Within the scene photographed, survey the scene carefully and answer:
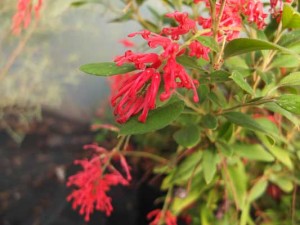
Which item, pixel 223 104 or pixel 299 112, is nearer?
pixel 299 112

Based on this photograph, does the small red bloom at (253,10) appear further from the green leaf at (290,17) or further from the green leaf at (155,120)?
the green leaf at (155,120)

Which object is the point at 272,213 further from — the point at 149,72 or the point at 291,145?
the point at 149,72

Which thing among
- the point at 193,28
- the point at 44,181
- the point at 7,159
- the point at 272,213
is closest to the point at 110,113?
the point at 44,181

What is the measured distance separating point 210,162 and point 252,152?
0.13 m

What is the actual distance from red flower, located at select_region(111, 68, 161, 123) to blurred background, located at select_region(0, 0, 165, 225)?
0.80 m

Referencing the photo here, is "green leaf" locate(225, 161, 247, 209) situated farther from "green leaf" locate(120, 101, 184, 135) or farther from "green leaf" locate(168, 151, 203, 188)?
"green leaf" locate(120, 101, 184, 135)

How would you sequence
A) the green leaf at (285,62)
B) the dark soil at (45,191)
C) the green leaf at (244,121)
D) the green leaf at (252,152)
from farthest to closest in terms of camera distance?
the dark soil at (45,191) → the green leaf at (252,152) → the green leaf at (285,62) → the green leaf at (244,121)

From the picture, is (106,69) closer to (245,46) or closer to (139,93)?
(139,93)

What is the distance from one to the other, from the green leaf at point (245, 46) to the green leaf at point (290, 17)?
0.07 meters

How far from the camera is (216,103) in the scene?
520 millimetres

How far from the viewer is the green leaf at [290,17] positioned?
1.40 ft

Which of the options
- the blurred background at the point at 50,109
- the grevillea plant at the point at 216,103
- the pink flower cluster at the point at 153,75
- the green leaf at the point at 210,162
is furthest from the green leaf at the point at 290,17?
the blurred background at the point at 50,109

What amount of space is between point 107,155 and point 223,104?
0.27 metres

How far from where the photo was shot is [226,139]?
625 millimetres
